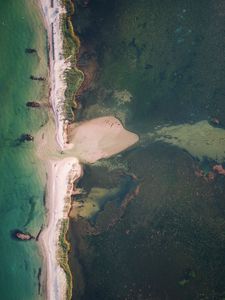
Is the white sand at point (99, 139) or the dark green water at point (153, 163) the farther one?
the white sand at point (99, 139)

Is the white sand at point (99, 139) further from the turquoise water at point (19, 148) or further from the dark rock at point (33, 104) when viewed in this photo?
the dark rock at point (33, 104)

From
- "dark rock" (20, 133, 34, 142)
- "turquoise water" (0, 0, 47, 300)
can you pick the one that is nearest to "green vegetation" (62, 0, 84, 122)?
"turquoise water" (0, 0, 47, 300)

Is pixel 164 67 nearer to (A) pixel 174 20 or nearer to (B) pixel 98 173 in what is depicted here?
(A) pixel 174 20

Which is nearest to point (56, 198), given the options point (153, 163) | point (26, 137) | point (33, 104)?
point (26, 137)

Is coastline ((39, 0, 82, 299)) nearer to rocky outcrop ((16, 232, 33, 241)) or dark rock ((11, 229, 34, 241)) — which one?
rocky outcrop ((16, 232, 33, 241))

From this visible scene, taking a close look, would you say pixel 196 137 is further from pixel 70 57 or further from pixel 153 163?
pixel 70 57

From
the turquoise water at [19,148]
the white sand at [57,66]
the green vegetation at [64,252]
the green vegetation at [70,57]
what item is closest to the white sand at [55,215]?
the green vegetation at [64,252]

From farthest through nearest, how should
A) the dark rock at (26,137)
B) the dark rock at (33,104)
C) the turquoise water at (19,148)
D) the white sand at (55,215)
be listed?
the white sand at (55,215) < the dark rock at (26,137) < the dark rock at (33,104) < the turquoise water at (19,148)
